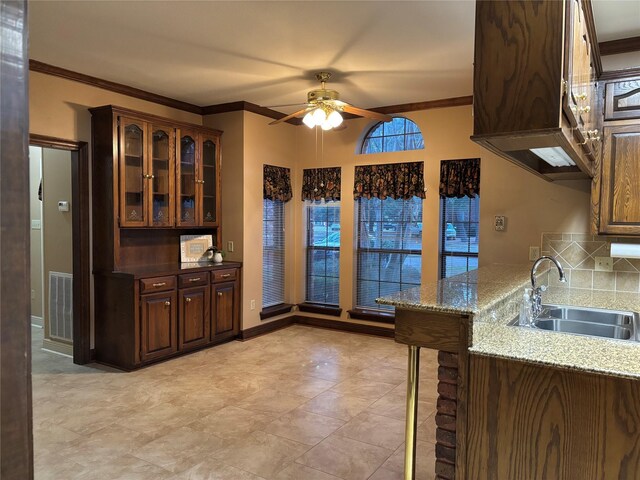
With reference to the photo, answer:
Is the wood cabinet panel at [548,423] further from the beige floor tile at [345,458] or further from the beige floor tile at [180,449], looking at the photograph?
the beige floor tile at [180,449]

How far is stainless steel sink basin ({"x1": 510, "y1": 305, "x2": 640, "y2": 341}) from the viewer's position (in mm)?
2654

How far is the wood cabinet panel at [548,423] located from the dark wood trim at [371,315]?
357cm

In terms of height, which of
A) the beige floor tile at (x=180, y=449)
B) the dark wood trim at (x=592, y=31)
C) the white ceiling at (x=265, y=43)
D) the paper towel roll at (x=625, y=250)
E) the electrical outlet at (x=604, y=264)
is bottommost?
the beige floor tile at (x=180, y=449)

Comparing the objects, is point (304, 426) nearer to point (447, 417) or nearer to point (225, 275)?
point (447, 417)

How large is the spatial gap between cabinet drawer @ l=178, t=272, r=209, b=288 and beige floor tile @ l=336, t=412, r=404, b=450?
2239 mm

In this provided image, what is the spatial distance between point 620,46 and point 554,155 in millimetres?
1742

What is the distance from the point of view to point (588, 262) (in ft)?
11.5

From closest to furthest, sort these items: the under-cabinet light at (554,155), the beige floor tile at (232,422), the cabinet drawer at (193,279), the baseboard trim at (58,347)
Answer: the under-cabinet light at (554,155) → the beige floor tile at (232,422) → the cabinet drawer at (193,279) → the baseboard trim at (58,347)

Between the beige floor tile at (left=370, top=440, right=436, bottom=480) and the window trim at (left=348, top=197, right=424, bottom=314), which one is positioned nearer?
the beige floor tile at (left=370, top=440, right=436, bottom=480)

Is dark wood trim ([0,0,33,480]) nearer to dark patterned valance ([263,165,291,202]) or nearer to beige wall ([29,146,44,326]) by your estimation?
dark patterned valance ([263,165,291,202])

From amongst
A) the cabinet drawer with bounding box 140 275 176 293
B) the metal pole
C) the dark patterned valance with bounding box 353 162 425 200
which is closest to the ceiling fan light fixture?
the dark patterned valance with bounding box 353 162 425 200

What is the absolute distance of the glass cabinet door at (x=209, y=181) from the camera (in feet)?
17.0

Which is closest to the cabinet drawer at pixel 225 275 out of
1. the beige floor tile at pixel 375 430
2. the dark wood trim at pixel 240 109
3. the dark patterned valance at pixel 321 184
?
the dark patterned valance at pixel 321 184

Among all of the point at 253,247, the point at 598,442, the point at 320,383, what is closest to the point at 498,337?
the point at 598,442
